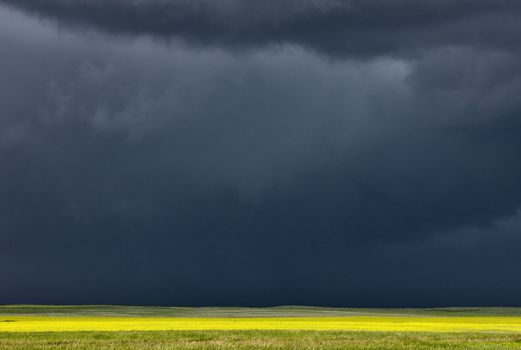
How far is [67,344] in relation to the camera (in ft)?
153

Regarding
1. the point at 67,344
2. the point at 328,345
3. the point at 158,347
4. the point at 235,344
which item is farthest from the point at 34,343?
the point at 328,345

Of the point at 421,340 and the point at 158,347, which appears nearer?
the point at 158,347

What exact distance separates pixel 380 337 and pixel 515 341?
987 cm

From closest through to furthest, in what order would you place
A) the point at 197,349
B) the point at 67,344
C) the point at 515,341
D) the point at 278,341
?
the point at 197,349 < the point at 67,344 < the point at 278,341 < the point at 515,341

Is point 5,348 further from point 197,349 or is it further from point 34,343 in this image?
point 197,349

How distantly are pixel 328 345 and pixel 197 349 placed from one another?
8885 millimetres

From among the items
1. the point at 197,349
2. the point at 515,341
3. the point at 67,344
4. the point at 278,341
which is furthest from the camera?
Result: the point at 515,341

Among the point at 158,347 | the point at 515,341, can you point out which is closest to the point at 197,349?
the point at 158,347

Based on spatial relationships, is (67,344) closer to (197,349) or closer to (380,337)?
A: (197,349)

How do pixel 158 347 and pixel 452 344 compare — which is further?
pixel 452 344

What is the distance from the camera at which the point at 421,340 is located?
51.4m

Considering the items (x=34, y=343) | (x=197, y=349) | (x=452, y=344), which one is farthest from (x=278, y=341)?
(x=34, y=343)

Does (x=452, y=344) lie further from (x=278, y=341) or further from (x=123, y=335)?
(x=123, y=335)

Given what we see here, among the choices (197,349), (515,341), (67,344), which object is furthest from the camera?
(515,341)
